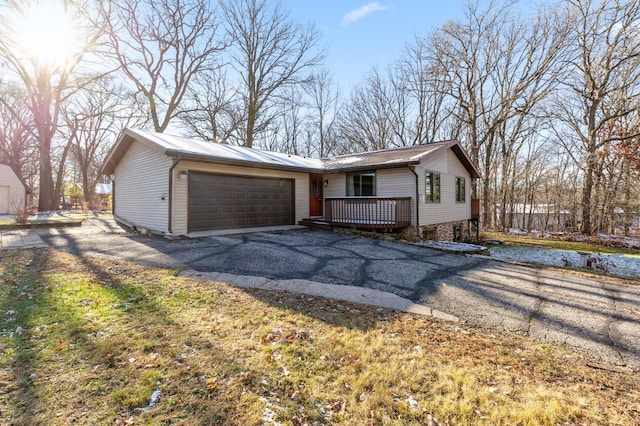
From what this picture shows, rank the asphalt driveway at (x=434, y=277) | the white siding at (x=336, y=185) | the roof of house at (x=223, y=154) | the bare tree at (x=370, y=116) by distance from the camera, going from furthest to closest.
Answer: the bare tree at (x=370, y=116), the white siding at (x=336, y=185), the roof of house at (x=223, y=154), the asphalt driveway at (x=434, y=277)

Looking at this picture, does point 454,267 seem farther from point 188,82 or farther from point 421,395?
point 188,82

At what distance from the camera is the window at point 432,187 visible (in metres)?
12.1

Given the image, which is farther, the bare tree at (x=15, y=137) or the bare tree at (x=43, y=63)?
the bare tree at (x=15, y=137)

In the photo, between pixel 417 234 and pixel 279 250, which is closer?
pixel 279 250

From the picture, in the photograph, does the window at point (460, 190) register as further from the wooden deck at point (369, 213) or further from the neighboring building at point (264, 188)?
the wooden deck at point (369, 213)

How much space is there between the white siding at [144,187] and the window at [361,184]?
7040 mm

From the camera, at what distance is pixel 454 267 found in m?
7.16

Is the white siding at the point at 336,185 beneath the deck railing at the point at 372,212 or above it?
above

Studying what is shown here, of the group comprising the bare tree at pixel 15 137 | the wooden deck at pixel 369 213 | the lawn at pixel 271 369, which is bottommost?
the lawn at pixel 271 369

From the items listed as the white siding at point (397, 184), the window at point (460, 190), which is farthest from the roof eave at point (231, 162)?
the window at point (460, 190)

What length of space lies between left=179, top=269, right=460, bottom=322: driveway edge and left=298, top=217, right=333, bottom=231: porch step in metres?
6.66

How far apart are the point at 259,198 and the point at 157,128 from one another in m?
13.4

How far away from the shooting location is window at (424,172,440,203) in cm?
1206

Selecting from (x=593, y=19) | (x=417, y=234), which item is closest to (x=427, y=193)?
(x=417, y=234)
